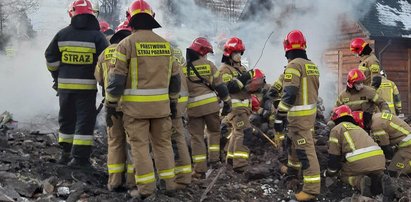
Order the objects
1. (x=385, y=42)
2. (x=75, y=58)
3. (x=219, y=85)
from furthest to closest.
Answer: (x=385, y=42), (x=219, y=85), (x=75, y=58)

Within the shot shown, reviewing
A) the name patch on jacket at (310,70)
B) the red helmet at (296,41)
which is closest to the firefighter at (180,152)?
the red helmet at (296,41)

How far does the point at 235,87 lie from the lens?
6520 mm

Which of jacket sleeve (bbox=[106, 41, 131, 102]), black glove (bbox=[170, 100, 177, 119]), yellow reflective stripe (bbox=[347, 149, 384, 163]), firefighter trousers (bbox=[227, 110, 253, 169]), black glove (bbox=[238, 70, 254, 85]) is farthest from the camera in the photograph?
black glove (bbox=[238, 70, 254, 85])

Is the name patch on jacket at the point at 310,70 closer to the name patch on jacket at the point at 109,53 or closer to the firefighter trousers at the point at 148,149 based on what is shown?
the firefighter trousers at the point at 148,149

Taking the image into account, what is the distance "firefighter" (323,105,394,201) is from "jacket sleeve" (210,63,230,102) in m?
1.53

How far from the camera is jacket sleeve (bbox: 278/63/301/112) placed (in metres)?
5.29

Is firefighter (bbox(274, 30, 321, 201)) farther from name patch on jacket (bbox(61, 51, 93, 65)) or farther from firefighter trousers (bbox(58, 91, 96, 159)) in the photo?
name patch on jacket (bbox(61, 51, 93, 65))

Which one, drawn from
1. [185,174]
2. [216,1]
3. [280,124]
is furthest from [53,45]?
[216,1]

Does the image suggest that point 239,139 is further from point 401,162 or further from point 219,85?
point 401,162

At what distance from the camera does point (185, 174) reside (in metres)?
5.11

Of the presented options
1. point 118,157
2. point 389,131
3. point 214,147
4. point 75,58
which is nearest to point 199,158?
point 214,147

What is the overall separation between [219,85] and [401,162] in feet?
9.50

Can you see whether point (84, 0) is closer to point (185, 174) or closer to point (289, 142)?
point (185, 174)

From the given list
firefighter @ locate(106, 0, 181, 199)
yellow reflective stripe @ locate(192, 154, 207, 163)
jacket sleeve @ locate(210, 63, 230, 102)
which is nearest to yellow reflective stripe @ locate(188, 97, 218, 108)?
jacket sleeve @ locate(210, 63, 230, 102)
